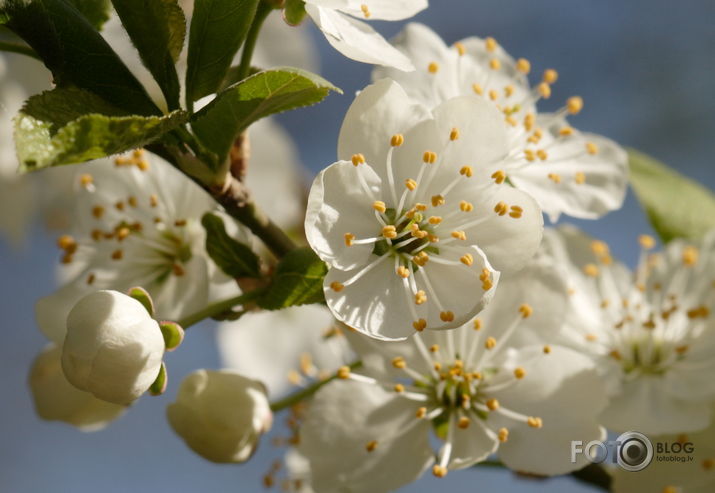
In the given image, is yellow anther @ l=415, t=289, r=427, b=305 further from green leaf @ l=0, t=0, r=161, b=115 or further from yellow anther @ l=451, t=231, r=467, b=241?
green leaf @ l=0, t=0, r=161, b=115

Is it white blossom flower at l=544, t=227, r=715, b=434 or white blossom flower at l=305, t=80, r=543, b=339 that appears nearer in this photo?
white blossom flower at l=305, t=80, r=543, b=339

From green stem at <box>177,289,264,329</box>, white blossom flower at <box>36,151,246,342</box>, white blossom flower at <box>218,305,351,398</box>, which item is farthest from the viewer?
white blossom flower at <box>218,305,351,398</box>

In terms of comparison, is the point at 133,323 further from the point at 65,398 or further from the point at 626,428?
the point at 626,428

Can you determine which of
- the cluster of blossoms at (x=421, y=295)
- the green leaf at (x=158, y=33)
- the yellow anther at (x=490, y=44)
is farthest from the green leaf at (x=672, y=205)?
the green leaf at (x=158, y=33)

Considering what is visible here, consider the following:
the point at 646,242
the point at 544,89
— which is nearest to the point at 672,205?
the point at 646,242

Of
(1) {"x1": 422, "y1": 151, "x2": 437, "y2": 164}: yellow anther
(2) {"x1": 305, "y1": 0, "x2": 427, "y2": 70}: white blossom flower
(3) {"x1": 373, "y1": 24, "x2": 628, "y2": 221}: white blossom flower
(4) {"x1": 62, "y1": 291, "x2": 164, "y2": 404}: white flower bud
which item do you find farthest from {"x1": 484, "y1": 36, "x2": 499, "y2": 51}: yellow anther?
(4) {"x1": 62, "y1": 291, "x2": 164, "y2": 404}: white flower bud

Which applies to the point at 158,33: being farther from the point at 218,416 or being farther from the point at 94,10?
the point at 218,416

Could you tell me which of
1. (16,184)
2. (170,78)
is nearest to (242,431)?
(170,78)
